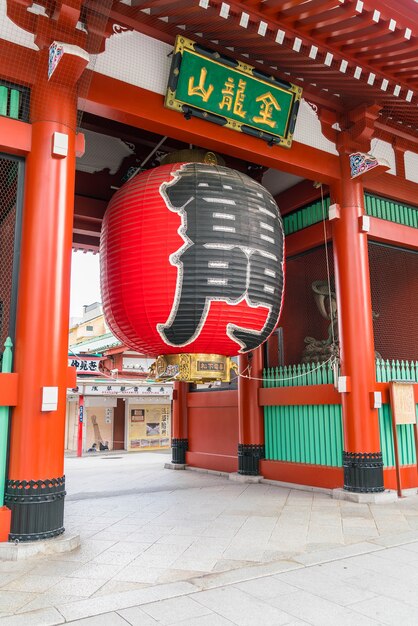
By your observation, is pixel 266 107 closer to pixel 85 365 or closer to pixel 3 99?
pixel 3 99

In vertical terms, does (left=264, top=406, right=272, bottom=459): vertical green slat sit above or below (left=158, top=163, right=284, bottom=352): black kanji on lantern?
below

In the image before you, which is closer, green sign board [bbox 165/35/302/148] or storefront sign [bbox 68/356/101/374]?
green sign board [bbox 165/35/302/148]

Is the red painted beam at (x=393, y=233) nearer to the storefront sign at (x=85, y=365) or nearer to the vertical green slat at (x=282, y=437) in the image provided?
the vertical green slat at (x=282, y=437)

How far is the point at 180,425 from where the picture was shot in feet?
35.9

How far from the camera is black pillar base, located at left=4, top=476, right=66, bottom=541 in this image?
4191mm

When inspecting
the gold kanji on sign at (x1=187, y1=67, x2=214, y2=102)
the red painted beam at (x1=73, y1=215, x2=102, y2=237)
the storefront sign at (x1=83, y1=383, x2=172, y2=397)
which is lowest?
the storefront sign at (x1=83, y1=383, x2=172, y2=397)

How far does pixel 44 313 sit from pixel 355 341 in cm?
428

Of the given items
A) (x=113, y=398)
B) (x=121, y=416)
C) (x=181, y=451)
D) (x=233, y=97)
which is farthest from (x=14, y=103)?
(x=121, y=416)

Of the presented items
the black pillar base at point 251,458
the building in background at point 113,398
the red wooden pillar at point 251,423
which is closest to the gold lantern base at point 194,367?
the red wooden pillar at point 251,423

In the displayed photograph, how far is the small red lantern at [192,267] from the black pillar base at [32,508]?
1.55 m

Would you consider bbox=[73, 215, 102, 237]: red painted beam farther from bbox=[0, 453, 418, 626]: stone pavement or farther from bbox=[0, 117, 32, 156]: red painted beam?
bbox=[0, 453, 418, 626]: stone pavement

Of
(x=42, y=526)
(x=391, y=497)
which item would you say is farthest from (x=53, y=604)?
(x=391, y=497)

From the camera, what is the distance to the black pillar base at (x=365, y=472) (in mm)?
6617

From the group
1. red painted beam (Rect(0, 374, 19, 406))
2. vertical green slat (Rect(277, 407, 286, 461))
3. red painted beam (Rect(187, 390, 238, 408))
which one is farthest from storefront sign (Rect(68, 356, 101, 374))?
red painted beam (Rect(0, 374, 19, 406))
